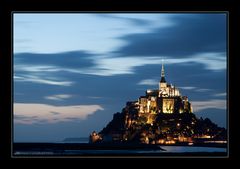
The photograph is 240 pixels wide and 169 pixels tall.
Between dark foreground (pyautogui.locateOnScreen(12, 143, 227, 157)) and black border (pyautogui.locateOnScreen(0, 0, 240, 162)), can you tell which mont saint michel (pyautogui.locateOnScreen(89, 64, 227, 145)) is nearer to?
dark foreground (pyautogui.locateOnScreen(12, 143, 227, 157))

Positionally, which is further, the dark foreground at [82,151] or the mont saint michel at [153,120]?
the mont saint michel at [153,120]

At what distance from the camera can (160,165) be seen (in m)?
2.32

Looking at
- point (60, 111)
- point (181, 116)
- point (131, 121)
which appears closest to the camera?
point (131, 121)
